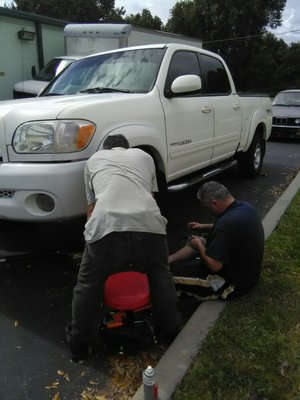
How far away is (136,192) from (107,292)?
668 millimetres

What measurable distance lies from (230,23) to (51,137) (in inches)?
1602

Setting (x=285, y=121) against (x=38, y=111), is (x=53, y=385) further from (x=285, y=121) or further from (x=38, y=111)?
(x=285, y=121)

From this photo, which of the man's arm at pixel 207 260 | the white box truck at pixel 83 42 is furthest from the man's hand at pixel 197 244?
the white box truck at pixel 83 42

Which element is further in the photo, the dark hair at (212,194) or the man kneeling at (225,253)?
the dark hair at (212,194)

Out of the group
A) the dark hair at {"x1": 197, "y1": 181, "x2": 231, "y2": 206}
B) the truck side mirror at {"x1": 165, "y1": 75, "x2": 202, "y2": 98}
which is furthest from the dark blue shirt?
the truck side mirror at {"x1": 165, "y1": 75, "x2": 202, "y2": 98}

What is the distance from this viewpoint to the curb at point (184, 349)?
2418 mm

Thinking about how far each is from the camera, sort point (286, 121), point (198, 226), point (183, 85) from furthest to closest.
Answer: point (286, 121), point (183, 85), point (198, 226)

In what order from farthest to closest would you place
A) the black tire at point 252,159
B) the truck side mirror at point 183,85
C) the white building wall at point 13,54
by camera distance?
the white building wall at point 13,54, the black tire at point 252,159, the truck side mirror at point 183,85

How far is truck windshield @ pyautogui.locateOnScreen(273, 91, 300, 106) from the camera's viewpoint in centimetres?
1342

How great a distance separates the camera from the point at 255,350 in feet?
8.93

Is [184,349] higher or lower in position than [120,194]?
lower

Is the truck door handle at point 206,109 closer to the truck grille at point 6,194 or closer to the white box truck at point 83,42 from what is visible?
the truck grille at point 6,194

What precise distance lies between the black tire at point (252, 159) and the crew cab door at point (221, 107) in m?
0.98

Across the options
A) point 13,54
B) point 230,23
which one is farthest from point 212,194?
point 230,23
